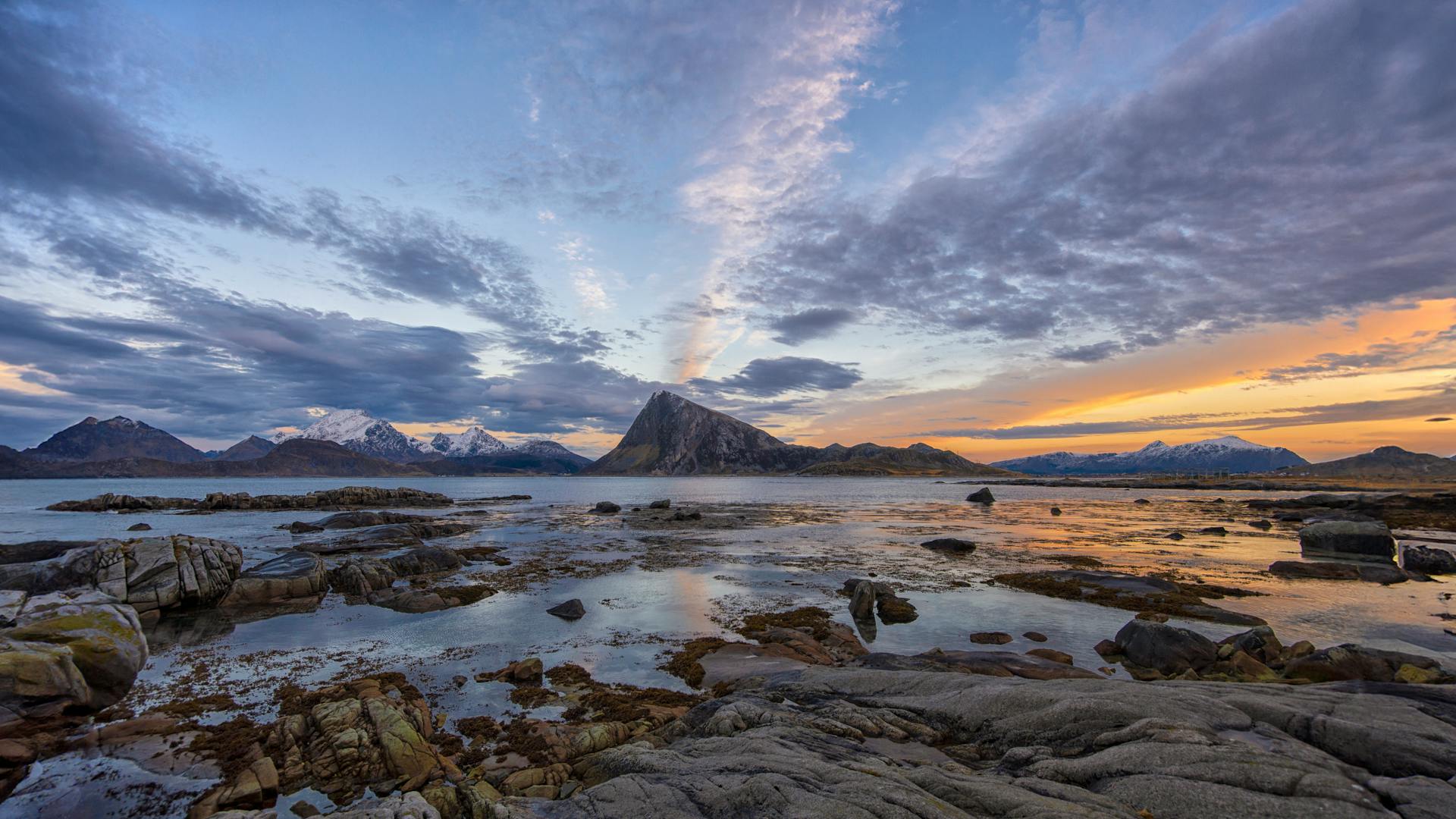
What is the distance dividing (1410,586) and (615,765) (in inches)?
1729

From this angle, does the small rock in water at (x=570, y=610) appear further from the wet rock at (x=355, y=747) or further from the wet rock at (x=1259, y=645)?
the wet rock at (x=1259, y=645)

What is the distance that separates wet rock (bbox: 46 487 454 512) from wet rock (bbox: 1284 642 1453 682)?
114 m

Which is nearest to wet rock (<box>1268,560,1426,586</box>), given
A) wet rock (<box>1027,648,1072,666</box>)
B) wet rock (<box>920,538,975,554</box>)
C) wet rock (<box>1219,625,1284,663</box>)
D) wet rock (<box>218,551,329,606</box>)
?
wet rock (<box>920,538,975,554</box>)

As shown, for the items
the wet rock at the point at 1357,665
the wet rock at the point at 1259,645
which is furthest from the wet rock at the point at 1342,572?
the wet rock at the point at 1357,665

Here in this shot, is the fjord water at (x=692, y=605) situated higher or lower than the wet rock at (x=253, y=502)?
lower

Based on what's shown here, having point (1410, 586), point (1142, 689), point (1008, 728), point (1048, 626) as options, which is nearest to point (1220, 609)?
point (1048, 626)

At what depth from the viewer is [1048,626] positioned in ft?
77.1

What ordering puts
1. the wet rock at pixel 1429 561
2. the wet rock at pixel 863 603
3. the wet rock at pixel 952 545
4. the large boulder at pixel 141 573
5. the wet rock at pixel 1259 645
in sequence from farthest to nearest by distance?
the wet rock at pixel 952 545
the wet rock at pixel 1429 561
the wet rock at pixel 863 603
the large boulder at pixel 141 573
the wet rock at pixel 1259 645

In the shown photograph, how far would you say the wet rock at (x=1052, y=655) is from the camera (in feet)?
61.7

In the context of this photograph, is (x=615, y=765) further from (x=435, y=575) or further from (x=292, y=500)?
(x=292, y=500)

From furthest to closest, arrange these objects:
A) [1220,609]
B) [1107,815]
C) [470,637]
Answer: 1. [1220,609]
2. [470,637]
3. [1107,815]

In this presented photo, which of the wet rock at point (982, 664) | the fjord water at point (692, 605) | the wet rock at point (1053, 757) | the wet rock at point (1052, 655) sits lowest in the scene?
the fjord water at point (692, 605)

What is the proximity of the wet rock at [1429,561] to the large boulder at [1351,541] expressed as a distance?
329 centimetres

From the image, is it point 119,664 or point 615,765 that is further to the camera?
point 119,664
